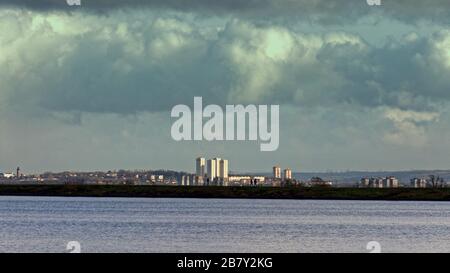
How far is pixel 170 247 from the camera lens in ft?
323

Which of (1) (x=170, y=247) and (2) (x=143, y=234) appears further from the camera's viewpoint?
(2) (x=143, y=234)

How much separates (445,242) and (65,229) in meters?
39.8

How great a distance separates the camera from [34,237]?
106m

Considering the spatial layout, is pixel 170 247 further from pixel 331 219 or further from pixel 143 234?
pixel 331 219

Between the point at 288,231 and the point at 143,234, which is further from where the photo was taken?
the point at 288,231
